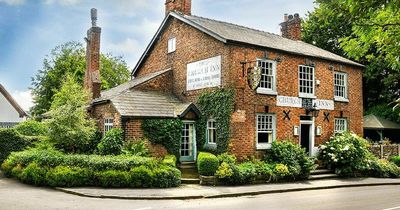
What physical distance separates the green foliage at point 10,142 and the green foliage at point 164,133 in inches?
278

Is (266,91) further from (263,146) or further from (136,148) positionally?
(136,148)

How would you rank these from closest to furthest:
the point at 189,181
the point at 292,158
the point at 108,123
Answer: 1. the point at 189,181
2. the point at 292,158
3. the point at 108,123

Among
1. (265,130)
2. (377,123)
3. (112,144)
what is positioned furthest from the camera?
(377,123)

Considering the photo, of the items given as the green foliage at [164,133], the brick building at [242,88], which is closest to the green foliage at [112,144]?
the brick building at [242,88]

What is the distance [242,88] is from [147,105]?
5.09 m

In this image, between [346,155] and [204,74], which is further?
[204,74]

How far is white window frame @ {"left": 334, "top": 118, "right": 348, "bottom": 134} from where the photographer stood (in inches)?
883

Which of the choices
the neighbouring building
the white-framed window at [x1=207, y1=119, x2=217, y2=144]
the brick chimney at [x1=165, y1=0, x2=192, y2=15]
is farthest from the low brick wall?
the neighbouring building

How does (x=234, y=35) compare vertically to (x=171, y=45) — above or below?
below

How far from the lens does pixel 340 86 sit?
2278cm

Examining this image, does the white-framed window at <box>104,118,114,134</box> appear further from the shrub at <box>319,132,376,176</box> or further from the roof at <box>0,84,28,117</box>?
the roof at <box>0,84,28,117</box>

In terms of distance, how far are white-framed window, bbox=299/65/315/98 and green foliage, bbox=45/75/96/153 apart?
11.7m

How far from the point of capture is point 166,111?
19297 mm

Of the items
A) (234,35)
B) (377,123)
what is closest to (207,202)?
(234,35)
